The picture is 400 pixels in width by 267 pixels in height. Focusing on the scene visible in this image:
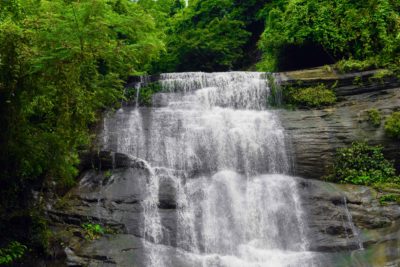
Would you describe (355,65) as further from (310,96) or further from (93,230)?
(93,230)

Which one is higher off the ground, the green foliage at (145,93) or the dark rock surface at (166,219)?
the green foliage at (145,93)

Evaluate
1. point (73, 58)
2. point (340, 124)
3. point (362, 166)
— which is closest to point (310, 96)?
point (340, 124)

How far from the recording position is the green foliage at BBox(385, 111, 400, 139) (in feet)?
50.0

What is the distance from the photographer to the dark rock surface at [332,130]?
15156 mm

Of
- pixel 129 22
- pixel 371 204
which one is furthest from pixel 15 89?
pixel 371 204

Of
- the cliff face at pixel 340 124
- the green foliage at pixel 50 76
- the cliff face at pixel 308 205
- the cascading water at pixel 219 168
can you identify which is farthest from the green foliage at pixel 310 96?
the green foliage at pixel 50 76

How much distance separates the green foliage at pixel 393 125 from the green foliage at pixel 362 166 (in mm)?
640

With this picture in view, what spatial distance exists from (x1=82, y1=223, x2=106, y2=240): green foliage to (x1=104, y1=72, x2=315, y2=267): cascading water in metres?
1.27

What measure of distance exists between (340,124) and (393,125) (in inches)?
66.2

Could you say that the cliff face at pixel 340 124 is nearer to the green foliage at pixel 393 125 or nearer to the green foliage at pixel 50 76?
the green foliage at pixel 393 125

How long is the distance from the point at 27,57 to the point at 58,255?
532cm

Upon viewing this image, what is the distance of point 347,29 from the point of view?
18594 millimetres

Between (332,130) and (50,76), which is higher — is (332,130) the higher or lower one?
the lower one

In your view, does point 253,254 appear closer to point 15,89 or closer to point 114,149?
point 114,149
